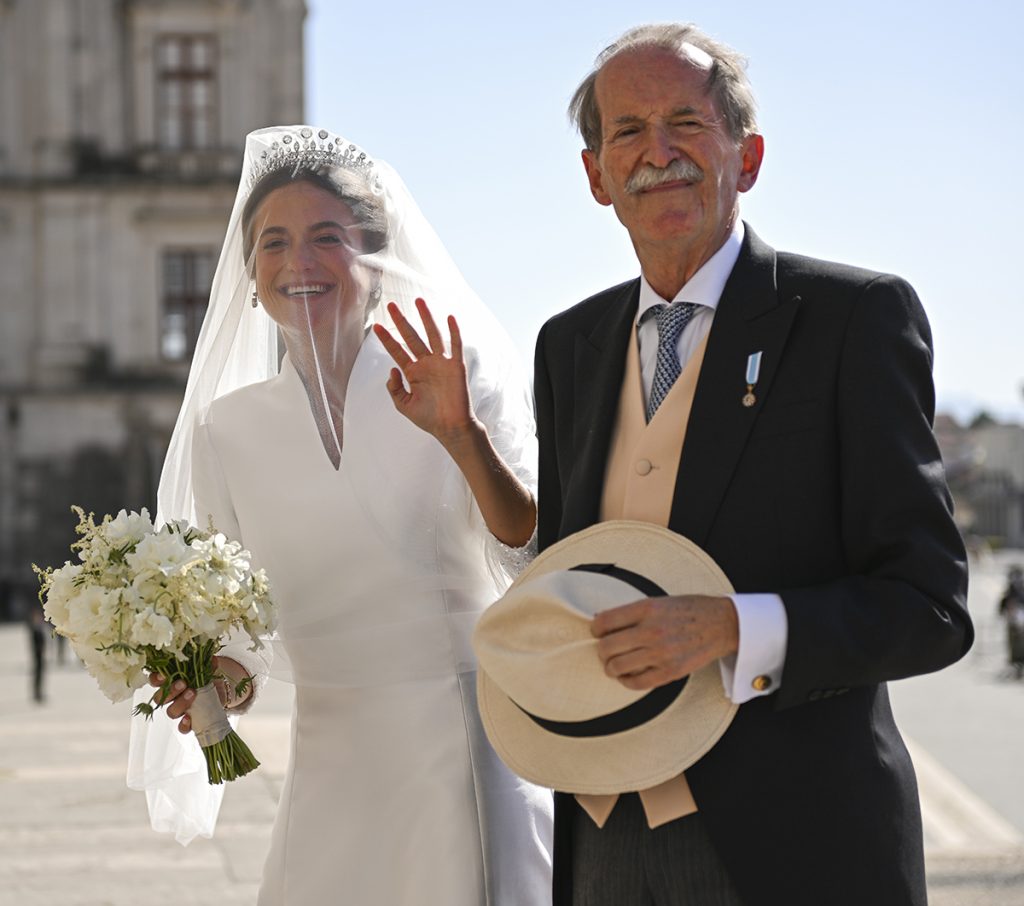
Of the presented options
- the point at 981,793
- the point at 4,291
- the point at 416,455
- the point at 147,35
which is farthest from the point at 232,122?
the point at 416,455

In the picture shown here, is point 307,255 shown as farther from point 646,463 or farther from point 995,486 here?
point 995,486

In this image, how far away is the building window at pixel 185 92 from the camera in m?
32.8

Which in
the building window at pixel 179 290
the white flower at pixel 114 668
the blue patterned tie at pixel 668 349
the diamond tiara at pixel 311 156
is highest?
the diamond tiara at pixel 311 156

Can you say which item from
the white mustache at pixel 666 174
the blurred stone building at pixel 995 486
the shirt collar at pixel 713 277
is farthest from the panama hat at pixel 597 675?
the blurred stone building at pixel 995 486

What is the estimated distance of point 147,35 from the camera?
32656 mm

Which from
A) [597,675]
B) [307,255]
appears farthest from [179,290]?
[597,675]

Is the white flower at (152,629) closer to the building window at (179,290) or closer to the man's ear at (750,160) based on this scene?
the man's ear at (750,160)

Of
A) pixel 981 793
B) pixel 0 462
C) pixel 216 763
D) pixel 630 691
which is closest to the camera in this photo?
pixel 630 691

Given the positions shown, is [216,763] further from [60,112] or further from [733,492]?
[60,112]

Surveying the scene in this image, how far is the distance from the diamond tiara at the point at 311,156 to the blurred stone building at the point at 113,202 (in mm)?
28844

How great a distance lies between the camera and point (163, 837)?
8.00 metres

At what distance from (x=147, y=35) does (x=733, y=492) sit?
106ft

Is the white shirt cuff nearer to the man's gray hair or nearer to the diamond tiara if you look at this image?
the man's gray hair

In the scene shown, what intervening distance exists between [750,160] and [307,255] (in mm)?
1144
